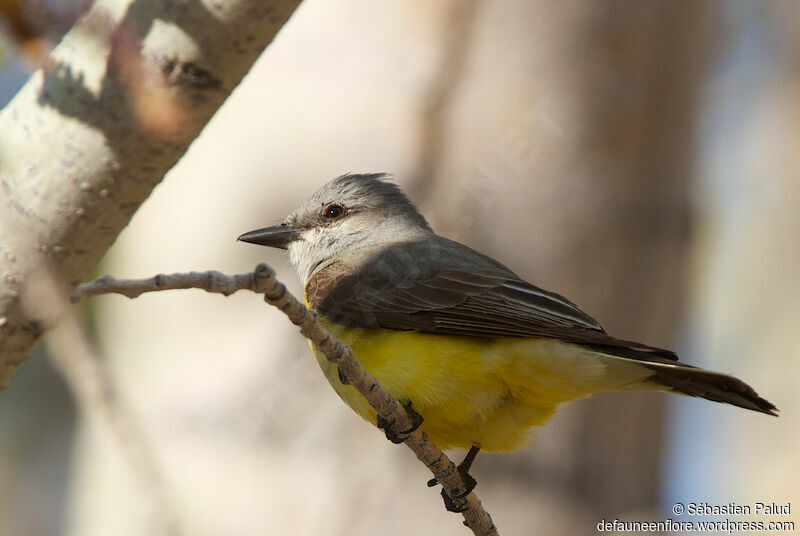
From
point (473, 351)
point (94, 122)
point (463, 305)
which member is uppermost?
point (94, 122)

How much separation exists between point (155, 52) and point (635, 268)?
13.4 ft

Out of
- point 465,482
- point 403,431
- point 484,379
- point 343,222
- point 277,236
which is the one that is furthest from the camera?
point 343,222

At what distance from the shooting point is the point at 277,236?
4.80 meters

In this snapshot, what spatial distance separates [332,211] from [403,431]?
1.90m

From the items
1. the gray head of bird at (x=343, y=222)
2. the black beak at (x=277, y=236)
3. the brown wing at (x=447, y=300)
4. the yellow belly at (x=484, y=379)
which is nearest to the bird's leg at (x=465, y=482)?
the yellow belly at (x=484, y=379)

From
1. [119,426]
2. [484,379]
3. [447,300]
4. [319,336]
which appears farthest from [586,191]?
[119,426]

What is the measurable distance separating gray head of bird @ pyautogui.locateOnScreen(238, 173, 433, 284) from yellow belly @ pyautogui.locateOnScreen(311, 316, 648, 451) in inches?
50.0

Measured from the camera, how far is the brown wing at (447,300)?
3.49m

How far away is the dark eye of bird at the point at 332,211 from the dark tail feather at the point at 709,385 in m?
2.25

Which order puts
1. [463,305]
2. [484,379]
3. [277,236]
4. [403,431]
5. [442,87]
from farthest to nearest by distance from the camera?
[442,87] → [277,236] → [463,305] → [484,379] → [403,431]

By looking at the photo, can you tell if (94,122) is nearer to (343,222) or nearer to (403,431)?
(403,431)

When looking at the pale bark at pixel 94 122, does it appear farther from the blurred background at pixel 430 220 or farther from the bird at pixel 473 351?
the blurred background at pixel 430 220

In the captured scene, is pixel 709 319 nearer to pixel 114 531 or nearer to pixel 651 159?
pixel 651 159

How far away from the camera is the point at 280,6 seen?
104 inches
